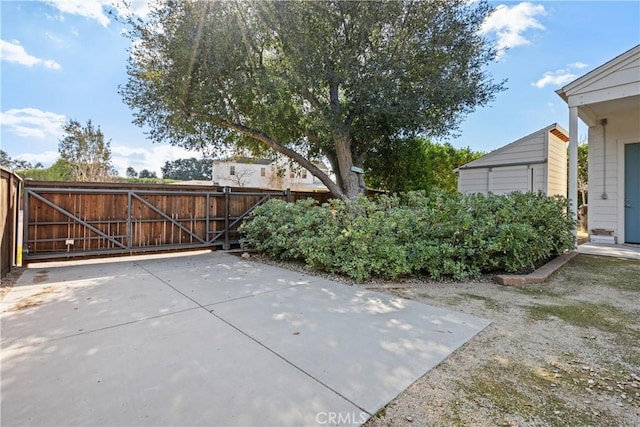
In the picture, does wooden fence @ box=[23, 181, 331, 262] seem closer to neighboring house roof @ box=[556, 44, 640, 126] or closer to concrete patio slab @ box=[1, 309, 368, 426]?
concrete patio slab @ box=[1, 309, 368, 426]

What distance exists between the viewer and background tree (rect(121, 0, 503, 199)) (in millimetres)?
7094

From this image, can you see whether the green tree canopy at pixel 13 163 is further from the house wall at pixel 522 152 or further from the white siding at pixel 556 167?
the white siding at pixel 556 167

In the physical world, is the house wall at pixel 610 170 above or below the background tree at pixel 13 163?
below

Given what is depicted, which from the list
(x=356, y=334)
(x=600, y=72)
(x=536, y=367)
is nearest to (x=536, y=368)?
(x=536, y=367)

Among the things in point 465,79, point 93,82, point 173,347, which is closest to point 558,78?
point 465,79

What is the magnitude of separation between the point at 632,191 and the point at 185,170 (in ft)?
148

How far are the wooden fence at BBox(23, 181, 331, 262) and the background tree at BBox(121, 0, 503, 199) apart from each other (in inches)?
88.3

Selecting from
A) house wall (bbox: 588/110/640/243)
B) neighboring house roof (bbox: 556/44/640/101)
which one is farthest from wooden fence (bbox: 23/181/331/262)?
house wall (bbox: 588/110/640/243)

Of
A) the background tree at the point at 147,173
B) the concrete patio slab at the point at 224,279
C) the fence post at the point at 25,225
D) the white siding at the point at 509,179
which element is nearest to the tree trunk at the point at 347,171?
the white siding at the point at 509,179

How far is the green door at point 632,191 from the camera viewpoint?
22.4 ft

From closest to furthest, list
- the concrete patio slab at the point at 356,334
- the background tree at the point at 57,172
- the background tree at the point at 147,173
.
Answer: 1. the concrete patio slab at the point at 356,334
2. the background tree at the point at 57,172
3. the background tree at the point at 147,173

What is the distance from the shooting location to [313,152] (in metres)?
10.4

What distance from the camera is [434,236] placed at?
5004 millimetres

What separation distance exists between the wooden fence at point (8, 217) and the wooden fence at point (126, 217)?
0.64 feet
